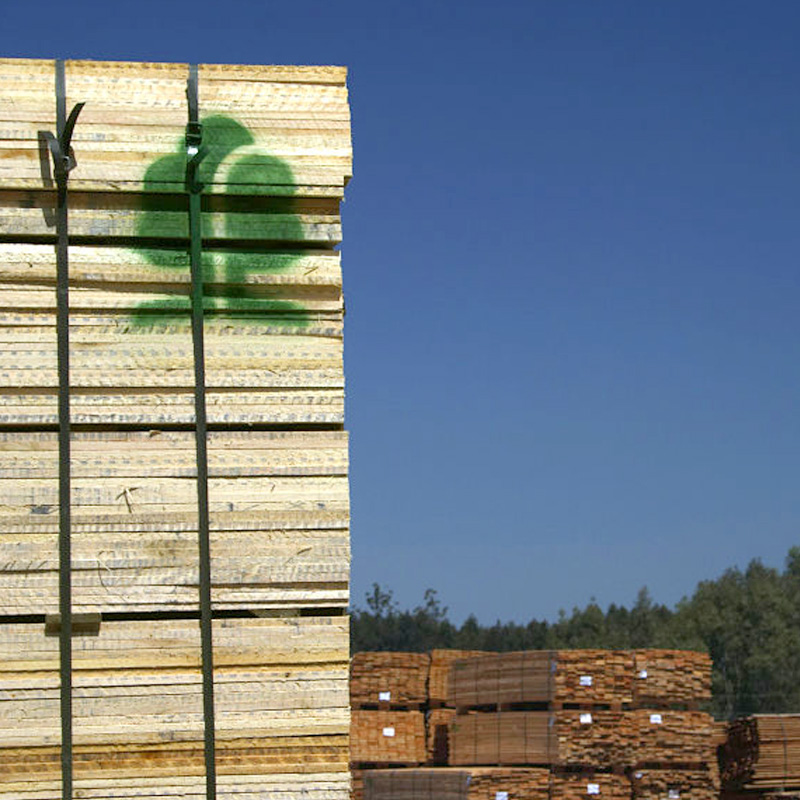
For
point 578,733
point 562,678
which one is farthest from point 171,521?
point 578,733

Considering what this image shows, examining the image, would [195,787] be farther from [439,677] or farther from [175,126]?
[439,677]

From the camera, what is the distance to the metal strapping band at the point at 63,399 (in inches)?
176

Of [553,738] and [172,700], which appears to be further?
[553,738]

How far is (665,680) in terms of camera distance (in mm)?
18266

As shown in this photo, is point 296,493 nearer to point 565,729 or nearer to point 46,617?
point 46,617

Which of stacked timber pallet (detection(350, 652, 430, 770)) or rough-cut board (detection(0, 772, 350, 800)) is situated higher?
rough-cut board (detection(0, 772, 350, 800))

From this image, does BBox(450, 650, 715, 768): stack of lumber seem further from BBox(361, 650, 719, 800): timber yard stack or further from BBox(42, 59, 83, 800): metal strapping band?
BBox(42, 59, 83, 800): metal strapping band

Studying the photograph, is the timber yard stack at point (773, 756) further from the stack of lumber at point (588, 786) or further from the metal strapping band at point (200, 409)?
the metal strapping band at point (200, 409)

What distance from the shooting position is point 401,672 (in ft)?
66.1

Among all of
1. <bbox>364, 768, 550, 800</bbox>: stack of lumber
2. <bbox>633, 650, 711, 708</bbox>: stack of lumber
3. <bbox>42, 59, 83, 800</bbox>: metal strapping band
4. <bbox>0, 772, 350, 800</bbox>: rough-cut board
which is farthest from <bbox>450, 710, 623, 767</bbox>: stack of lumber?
<bbox>42, 59, 83, 800</bbox>: metal strapping band

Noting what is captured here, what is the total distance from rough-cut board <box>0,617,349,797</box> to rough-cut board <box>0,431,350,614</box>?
96 millimetres

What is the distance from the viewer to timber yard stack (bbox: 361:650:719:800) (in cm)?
1739

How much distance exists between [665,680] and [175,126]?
48.1 feet

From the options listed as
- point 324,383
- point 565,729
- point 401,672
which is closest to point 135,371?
point 324,383
